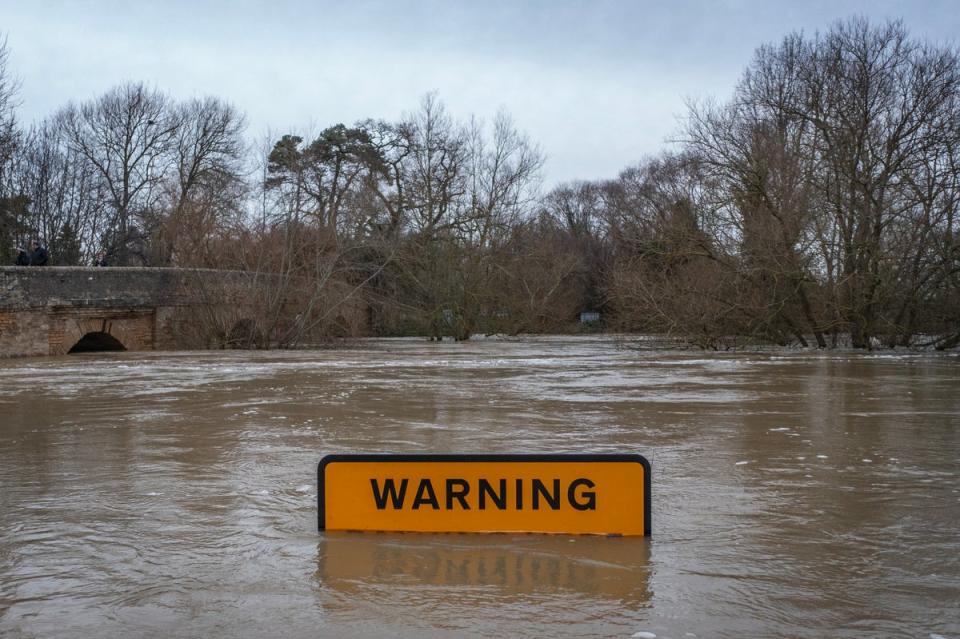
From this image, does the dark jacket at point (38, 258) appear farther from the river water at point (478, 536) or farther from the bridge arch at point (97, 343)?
the river water at point (478, 536)

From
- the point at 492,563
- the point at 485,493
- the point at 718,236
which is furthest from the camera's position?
the point at 718,236

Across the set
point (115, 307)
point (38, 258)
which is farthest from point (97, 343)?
point (38, 258)

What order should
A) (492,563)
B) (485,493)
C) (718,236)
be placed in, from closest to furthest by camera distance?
(492,563)
(485,493)
(718,236)

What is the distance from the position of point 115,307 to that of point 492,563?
25.2m

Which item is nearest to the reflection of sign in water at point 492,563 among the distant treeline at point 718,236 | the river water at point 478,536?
the river water at point 478,536

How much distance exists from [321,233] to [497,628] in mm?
27185

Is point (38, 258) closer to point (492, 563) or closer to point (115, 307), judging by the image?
point (115, 307)

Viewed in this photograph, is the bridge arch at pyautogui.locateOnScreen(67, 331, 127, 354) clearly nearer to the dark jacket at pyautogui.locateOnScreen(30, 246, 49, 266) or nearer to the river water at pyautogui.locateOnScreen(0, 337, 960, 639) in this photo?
the dark jacket at pyautogui.locateOnScreen(30, 246, 49, 266)

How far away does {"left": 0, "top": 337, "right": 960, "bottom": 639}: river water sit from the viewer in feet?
13.6

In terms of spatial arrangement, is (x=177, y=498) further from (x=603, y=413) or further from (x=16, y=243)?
(x=16, y=243)

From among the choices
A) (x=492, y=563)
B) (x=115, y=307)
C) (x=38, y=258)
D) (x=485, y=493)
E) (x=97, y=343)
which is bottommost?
Result: (x=492, y=563)

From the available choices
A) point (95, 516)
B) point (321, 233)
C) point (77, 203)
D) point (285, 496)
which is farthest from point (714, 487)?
point (77, 203)

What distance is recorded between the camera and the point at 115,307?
27.8 meters

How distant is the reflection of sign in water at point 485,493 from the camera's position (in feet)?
17.7
